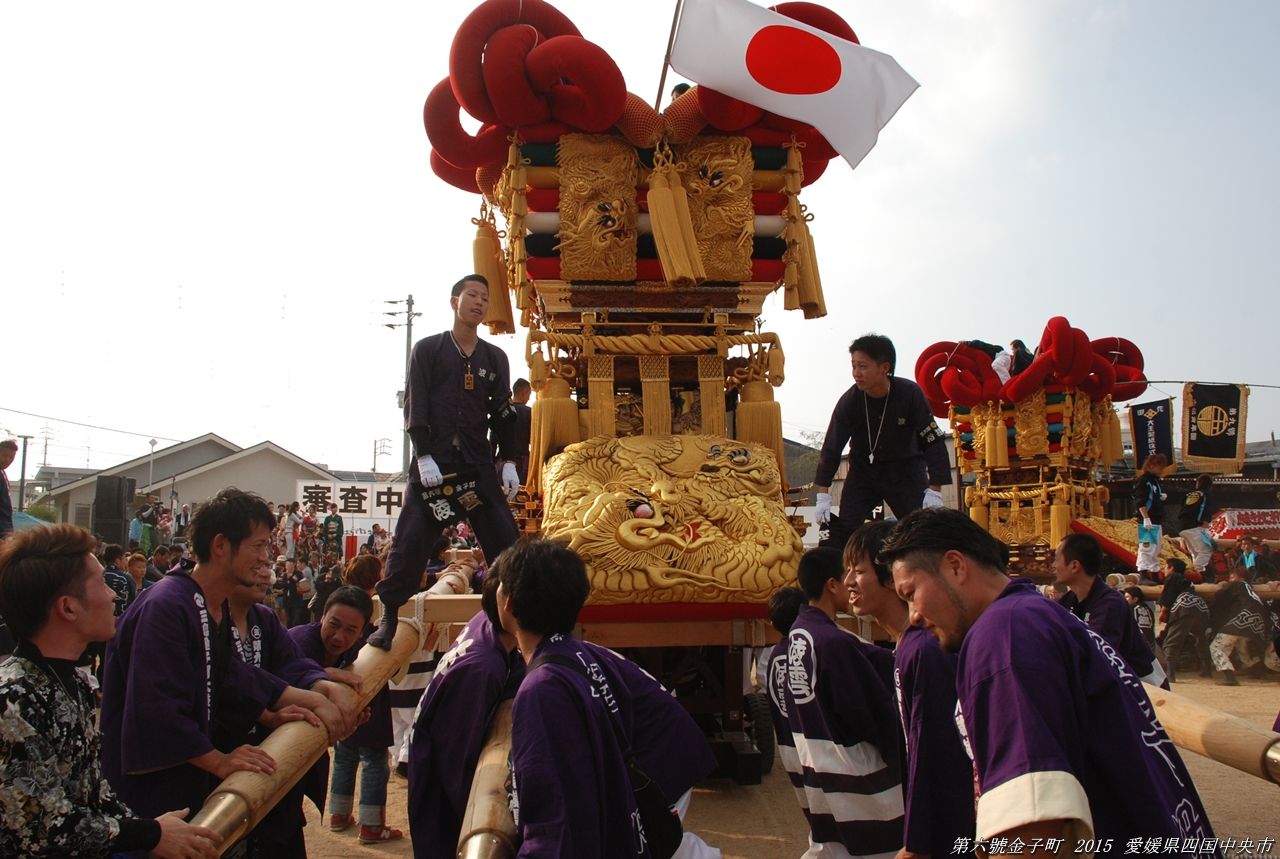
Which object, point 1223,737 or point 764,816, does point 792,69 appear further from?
point 1223,737

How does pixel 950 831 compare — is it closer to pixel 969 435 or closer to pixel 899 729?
pixel 899 729

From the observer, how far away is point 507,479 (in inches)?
208

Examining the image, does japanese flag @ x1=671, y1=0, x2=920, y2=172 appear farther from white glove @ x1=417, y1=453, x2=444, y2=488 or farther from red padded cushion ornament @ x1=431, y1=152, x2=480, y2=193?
white glove @ x1=417, y1=453, x2=444, y2=488

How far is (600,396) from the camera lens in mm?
6465

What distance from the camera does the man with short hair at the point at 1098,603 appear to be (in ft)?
13.8

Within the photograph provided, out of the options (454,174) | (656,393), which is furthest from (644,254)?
(454,174)

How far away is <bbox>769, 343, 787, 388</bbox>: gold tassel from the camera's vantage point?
671cm

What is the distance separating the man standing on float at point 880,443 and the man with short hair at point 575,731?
3.55 m

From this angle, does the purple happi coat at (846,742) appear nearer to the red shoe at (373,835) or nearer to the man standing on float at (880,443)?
the man standing on float at (880,443)

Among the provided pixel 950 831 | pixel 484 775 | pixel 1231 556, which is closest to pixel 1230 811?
pixel 950 831

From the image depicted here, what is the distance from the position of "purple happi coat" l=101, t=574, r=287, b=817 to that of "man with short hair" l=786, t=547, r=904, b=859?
188 centimetres

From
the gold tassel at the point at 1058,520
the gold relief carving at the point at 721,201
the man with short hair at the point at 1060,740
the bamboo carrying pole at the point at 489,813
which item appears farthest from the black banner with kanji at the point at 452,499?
the gold tassel at the point at 1058,520

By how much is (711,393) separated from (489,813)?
15.4 feet

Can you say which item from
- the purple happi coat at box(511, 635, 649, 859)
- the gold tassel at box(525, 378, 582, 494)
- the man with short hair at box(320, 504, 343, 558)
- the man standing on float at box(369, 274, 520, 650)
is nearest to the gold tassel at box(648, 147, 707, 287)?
the gold tassel at box(525, 378, 582, 494)
